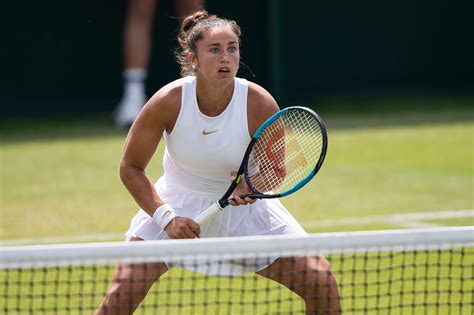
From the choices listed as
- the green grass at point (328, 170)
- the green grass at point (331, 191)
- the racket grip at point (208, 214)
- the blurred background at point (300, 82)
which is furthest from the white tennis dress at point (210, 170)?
the blurred background at point (300, 82)

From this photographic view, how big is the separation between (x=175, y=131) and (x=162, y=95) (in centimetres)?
17

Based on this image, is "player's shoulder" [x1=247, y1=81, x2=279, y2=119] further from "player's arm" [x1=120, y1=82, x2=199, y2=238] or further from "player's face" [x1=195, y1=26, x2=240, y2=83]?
"player's arm" [x1=120, y1=82, x2=199, y2=238]

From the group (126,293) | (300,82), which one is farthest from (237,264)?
(300,82)

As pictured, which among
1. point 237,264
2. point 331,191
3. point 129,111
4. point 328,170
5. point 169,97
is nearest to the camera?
point 237,264

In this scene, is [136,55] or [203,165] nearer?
[203,165]

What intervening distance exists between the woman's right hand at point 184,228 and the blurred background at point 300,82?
4573 mm

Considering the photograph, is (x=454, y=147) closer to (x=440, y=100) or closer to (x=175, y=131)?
(x=440, y=100)

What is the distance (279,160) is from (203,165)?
34cm

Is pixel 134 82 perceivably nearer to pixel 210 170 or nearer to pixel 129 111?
pixel 129 111

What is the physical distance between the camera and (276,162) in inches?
178

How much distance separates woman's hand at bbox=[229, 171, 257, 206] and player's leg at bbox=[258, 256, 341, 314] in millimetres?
286

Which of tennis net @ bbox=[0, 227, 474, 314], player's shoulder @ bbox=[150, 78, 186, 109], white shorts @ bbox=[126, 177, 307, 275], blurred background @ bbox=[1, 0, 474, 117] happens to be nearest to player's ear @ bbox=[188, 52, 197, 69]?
player's shoulder @ bbox=[150, 78, 186, 109]

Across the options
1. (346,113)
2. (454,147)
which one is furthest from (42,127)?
(454,147)

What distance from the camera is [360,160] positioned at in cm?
991
